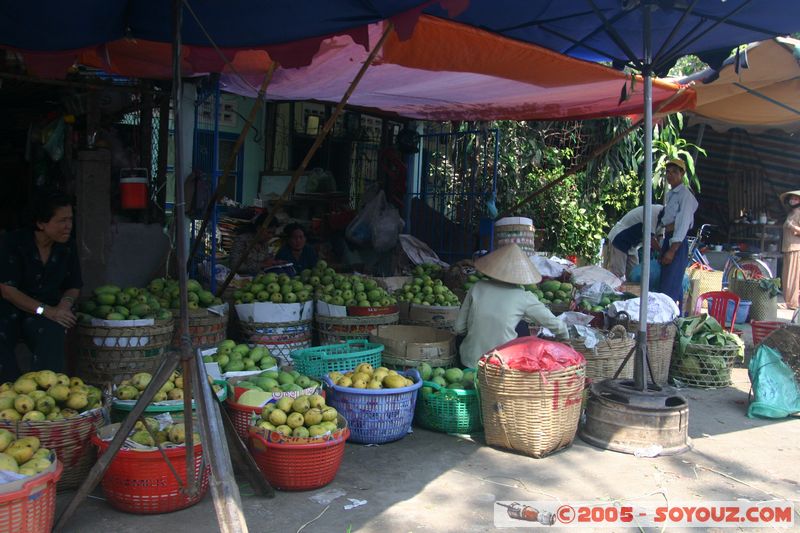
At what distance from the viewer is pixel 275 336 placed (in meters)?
5.89

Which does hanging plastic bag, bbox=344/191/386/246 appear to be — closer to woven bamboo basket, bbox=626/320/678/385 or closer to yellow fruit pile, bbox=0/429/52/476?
woven bamboo basket, bbox=626/320/678/385

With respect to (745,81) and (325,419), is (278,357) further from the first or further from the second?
(745,81)

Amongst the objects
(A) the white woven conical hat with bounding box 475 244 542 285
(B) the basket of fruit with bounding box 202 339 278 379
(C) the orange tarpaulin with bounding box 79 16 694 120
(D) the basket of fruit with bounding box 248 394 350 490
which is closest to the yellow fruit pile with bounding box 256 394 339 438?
(D) the basket of fruit with bounding box 248 394 350 490

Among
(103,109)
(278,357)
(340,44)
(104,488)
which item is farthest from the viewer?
(103,109)

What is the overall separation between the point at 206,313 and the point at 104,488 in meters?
1.99

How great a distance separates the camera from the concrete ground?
11.5ft

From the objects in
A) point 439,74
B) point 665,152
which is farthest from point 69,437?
point 665,152

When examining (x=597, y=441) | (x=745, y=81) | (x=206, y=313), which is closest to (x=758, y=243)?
(x=745, y=81)

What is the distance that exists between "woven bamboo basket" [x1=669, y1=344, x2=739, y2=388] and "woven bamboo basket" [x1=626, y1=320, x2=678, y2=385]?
0.67 ft

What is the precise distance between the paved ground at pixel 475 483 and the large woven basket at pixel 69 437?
17cm

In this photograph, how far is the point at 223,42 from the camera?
4.71 metres

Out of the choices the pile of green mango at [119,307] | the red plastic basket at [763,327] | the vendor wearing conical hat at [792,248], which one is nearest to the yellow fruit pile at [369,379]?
the pile of green mango at [119,307]

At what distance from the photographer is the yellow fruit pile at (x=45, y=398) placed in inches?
136

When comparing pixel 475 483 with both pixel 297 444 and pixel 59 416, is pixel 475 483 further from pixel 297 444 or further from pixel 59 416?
pixel 59 416
